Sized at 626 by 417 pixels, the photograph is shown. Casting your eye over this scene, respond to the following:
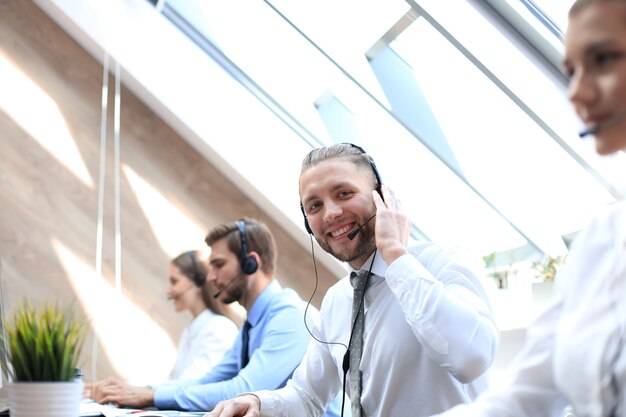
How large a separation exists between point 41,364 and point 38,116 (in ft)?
13.8

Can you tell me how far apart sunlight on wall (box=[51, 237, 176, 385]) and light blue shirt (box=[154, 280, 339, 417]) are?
7.02 ft

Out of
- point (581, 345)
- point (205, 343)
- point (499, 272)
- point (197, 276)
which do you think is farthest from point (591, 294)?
point (197, 276)

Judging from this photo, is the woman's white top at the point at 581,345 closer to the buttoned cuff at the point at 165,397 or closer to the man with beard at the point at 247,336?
the man with beard at the point at 247,336

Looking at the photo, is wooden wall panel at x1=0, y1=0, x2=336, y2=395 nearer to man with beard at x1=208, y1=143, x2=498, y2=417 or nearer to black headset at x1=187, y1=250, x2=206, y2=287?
black headset at x1=187, y1=250, x2=206, y2=287

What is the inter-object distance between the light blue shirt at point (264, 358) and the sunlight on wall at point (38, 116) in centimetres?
261

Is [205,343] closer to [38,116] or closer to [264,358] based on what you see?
[264,358]

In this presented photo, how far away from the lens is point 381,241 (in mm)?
1786

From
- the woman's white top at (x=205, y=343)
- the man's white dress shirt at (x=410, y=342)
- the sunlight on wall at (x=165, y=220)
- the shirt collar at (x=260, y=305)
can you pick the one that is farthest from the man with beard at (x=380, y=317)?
the sunlight on wall at (x=165, y=220)

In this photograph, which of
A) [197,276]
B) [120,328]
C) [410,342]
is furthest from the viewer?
[120,328]

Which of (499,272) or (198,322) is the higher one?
(499,272)

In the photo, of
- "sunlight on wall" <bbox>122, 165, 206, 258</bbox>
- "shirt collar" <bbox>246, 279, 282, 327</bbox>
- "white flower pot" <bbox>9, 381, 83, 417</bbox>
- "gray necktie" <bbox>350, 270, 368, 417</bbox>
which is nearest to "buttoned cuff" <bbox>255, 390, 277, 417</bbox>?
"gray necktie" <bbox>350, 270, 368, 417</bbox>

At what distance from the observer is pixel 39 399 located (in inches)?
55.3

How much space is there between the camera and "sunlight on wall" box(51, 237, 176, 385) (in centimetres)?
514

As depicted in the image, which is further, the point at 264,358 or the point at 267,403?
the point at 264,358
